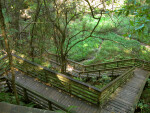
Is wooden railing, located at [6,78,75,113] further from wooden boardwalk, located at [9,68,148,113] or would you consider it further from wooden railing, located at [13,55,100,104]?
wooden railing, located at [13,55,100,104]

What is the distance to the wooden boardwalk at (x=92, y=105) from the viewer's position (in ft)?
19.2

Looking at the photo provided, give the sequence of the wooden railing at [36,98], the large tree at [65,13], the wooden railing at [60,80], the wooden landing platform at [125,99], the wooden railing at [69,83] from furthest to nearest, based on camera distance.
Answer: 1. the large tree at [65,13]
2. the wooden railing at [60,80]
3. the wooden railing at [69,83]
4. the wooden landing platform at [125,99]
5. the wooden railing at [36,98]

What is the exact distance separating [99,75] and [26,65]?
20.2 feet

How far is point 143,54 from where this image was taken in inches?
642

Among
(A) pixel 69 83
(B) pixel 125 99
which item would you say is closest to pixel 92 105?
(A) pixel 69 83

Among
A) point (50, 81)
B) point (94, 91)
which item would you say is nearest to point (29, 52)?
point (50, 81)

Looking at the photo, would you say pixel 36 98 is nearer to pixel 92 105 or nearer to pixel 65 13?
pixel 92 105

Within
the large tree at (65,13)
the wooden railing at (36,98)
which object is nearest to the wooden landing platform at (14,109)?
the wooden railing at (36,98)

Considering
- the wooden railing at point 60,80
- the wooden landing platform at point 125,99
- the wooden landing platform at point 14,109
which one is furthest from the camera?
the wooden railing at point 60,80

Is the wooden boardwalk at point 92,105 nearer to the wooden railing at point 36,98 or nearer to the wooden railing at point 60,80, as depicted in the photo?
the wooden railing at point 60,80

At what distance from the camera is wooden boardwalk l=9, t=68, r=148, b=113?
5852mm

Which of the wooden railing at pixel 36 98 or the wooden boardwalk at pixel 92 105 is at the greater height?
the wooden railing at pixel 36 98

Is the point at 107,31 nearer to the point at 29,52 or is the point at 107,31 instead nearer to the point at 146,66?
the point at 146,66

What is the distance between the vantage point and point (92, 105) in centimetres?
609
